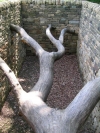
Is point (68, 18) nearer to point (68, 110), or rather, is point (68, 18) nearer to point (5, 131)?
point (5, 131)

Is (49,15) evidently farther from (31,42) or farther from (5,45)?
(5,45)

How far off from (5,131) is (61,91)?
1.82m

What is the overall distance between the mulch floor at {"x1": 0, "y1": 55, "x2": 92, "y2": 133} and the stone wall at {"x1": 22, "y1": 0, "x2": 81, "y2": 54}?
0.97 meters

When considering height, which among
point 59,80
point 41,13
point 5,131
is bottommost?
point 59,80

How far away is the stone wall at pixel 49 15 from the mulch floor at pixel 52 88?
0.97 m

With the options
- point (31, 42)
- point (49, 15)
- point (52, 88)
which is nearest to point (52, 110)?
point (31, 42)

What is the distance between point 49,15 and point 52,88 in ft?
8.46

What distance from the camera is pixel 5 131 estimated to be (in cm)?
338

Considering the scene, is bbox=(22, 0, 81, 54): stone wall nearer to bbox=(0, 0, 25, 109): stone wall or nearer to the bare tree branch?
bbox=(0, 0, 25, 109): stone wall

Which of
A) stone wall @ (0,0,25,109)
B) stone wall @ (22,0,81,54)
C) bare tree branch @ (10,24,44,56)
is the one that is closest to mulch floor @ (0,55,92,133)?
stone wall @ (0,0,25,109)

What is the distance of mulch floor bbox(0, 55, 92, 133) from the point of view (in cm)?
355

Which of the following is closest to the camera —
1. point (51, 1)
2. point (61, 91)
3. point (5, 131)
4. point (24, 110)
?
point (24, 110)

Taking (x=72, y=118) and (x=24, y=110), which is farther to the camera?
(x=24, y=110)

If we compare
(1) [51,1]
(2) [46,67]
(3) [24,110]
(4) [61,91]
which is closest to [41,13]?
(1) [51,1]
